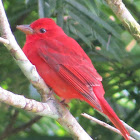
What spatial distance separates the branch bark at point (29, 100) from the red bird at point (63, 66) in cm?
26

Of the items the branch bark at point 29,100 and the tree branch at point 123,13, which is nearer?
the branch bark at point 29,100

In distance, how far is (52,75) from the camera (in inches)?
140

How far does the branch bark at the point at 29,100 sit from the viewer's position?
2.68m

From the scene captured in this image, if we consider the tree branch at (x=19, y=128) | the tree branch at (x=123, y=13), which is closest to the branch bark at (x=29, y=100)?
the tree branch at (x=123, y=13)

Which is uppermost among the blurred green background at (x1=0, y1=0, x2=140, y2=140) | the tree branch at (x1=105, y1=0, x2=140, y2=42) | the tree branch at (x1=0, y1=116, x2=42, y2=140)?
the tree branch at (x1=105, y1=0, x2=140, y2=42)

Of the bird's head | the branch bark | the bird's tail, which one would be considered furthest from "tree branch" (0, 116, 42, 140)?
the branch bark

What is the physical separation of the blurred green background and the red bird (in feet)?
0.45

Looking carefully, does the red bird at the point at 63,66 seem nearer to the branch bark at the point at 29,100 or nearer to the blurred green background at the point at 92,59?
the blurred green background at the point at 92,59

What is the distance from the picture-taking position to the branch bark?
268 centimetres

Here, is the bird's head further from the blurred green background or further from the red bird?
the blurred green background

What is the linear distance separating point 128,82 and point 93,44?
1.83 ft

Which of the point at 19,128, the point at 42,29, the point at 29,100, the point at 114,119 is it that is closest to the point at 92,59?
the point at 42,29

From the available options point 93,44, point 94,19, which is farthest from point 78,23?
point 93,44

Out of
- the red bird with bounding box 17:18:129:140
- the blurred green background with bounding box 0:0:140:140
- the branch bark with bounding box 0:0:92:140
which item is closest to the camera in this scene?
the branch bark with bounding box 0:0:92:140
